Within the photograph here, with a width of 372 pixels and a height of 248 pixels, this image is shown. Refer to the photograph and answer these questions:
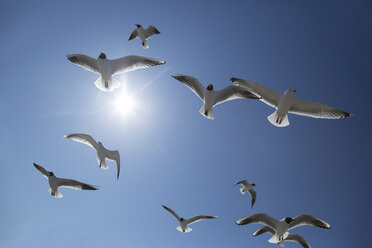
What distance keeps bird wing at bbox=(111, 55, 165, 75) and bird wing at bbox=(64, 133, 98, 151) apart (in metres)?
2.79

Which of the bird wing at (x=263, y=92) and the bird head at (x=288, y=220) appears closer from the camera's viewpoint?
the bird wing at (x=263, y=92)

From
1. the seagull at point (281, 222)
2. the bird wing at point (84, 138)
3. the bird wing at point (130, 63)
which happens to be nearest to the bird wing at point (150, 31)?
the bird wing at point (130, 63)

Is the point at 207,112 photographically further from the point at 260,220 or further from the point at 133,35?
the point at 133,35

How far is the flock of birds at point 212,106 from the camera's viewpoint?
418 inches

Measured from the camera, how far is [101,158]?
1265cm

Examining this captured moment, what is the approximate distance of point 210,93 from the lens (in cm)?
1118

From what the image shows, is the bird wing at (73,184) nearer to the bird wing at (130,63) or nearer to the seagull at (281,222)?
the bird wing at (130,63)

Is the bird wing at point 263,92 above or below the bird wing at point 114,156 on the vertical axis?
above

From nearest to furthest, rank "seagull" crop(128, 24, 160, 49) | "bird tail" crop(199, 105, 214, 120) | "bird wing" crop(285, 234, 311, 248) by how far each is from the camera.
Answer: "bird tail" crop(199, 105, 214, 120)
"bird wing" crop(285, 234, 311, 248)
"seagull" crop(128, 24, 160, 49)

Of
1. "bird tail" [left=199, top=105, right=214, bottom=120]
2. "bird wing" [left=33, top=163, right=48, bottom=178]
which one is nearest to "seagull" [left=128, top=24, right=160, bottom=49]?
"bird tail" [left=199, top=105, right=214, bottom=120]

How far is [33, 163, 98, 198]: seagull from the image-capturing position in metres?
12.4

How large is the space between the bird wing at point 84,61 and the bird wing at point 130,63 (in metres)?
0.66

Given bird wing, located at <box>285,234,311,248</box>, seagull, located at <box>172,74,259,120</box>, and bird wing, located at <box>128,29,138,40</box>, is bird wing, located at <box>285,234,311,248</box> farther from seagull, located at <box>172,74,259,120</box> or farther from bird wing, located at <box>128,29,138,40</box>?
bird wing, located at <box>128,29,138,40</box>

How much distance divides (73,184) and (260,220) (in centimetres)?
755
